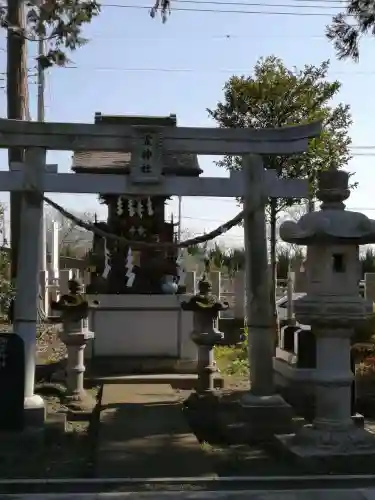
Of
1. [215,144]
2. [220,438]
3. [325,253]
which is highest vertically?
[215,144]

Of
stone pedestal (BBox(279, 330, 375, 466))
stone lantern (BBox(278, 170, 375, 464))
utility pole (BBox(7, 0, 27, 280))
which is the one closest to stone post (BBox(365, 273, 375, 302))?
utility pole (BBox(7, 0, 27, 280))

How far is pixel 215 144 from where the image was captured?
8352 millimetres

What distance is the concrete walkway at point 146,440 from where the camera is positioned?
6379mm

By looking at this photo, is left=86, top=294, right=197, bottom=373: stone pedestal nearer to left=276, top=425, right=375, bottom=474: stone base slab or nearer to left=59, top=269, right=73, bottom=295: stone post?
left=276, top=425, right=375, bottom=474: stone base slab

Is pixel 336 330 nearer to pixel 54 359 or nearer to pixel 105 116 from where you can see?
pixel 54 359

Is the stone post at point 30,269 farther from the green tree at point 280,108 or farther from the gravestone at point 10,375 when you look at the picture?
the green tree at point 280,108

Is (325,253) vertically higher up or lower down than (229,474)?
higher up

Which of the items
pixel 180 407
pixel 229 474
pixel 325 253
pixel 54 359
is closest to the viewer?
pixel 229 474

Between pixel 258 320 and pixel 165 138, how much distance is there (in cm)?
242

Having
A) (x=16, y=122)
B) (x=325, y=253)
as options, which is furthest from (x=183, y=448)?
(x=16, y=122)

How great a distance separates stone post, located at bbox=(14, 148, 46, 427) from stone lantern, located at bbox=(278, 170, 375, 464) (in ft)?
9.55

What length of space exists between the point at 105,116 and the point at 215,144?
22.7 ft

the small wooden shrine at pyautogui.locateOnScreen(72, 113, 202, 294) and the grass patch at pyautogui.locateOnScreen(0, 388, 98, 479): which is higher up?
the small wooden shrine at pyautogui.locateOnScreen(72, 113, 202, 294)

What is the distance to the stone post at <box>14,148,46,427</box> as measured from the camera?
786cm
